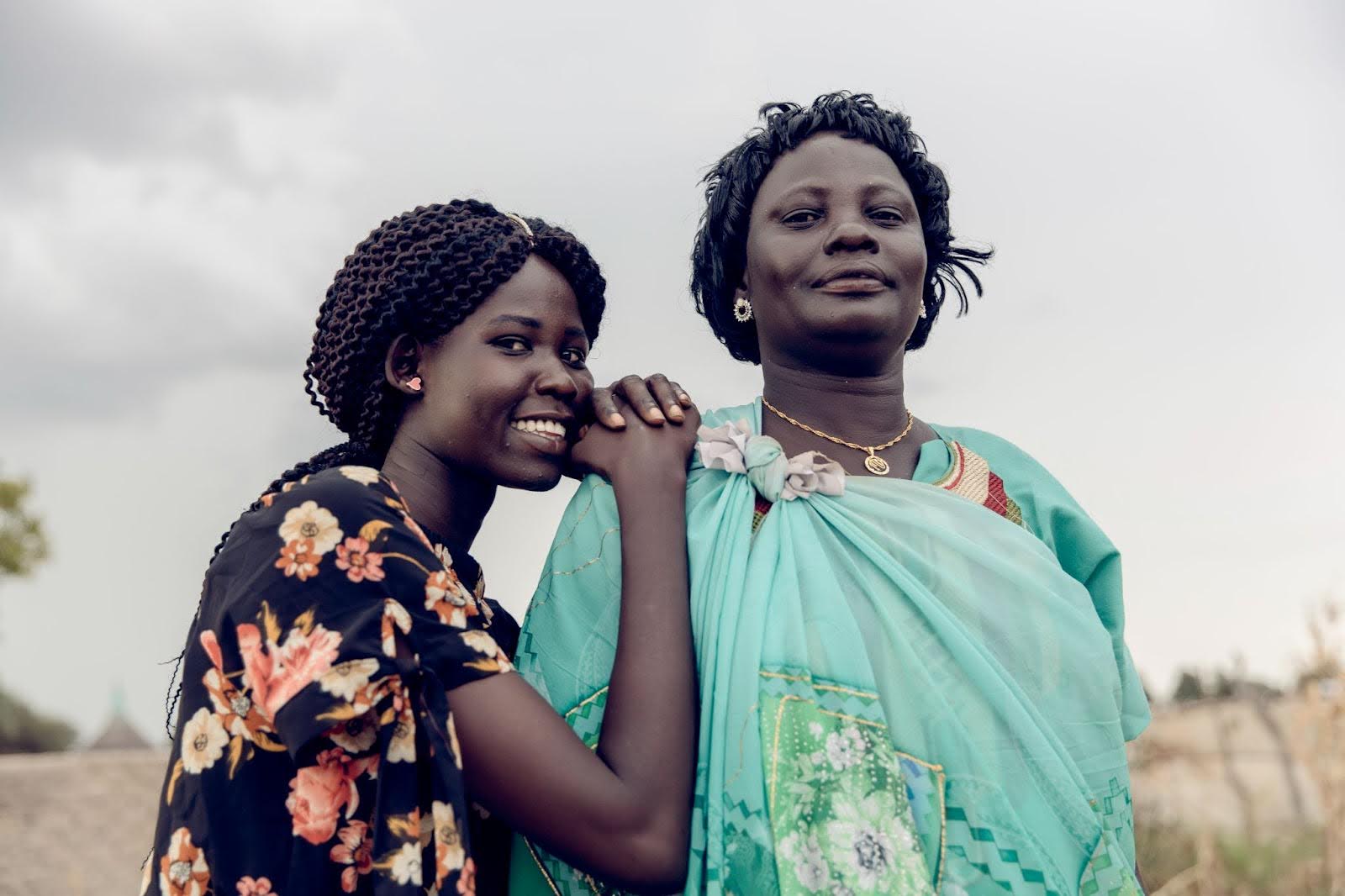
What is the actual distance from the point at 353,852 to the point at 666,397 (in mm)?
1131

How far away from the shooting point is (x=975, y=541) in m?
2.65

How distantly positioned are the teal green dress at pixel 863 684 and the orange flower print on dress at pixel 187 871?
590mm

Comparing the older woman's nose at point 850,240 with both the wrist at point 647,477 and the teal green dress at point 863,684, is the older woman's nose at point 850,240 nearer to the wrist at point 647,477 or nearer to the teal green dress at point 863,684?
the teal green dress at point 863,684

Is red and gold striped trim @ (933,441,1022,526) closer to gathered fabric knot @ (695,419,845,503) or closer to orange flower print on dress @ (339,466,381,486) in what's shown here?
gathered fabric knot @ (695,419,845,503)

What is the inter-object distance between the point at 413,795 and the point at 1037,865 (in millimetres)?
1121

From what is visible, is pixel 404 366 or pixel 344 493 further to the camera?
pixel 404 366

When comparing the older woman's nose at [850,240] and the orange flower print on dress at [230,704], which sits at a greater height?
the older woman's nose at [850,240]

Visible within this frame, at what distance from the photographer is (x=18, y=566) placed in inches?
744

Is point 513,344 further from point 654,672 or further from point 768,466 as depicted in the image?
point 654,672

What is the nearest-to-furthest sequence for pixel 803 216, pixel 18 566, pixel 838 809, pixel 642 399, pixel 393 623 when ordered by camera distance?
1. pixel 393 623
2. pixel 838 809
3. pixel 642 399
4. pixel 803 216
5. pixel 18 566

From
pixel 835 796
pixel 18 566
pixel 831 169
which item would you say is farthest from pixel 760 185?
pixel 18 566

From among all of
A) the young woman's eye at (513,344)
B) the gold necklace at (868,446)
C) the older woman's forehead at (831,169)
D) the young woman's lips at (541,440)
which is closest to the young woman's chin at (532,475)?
the young woman's lips at (541,440)

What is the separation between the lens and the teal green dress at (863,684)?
2.26m

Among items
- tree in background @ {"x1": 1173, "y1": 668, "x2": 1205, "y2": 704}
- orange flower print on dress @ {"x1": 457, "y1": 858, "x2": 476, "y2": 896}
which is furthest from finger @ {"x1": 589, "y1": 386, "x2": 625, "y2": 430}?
tree in background @ {"x1": 1173, "y1": 668, "x2": 1205, "y2": 704}
